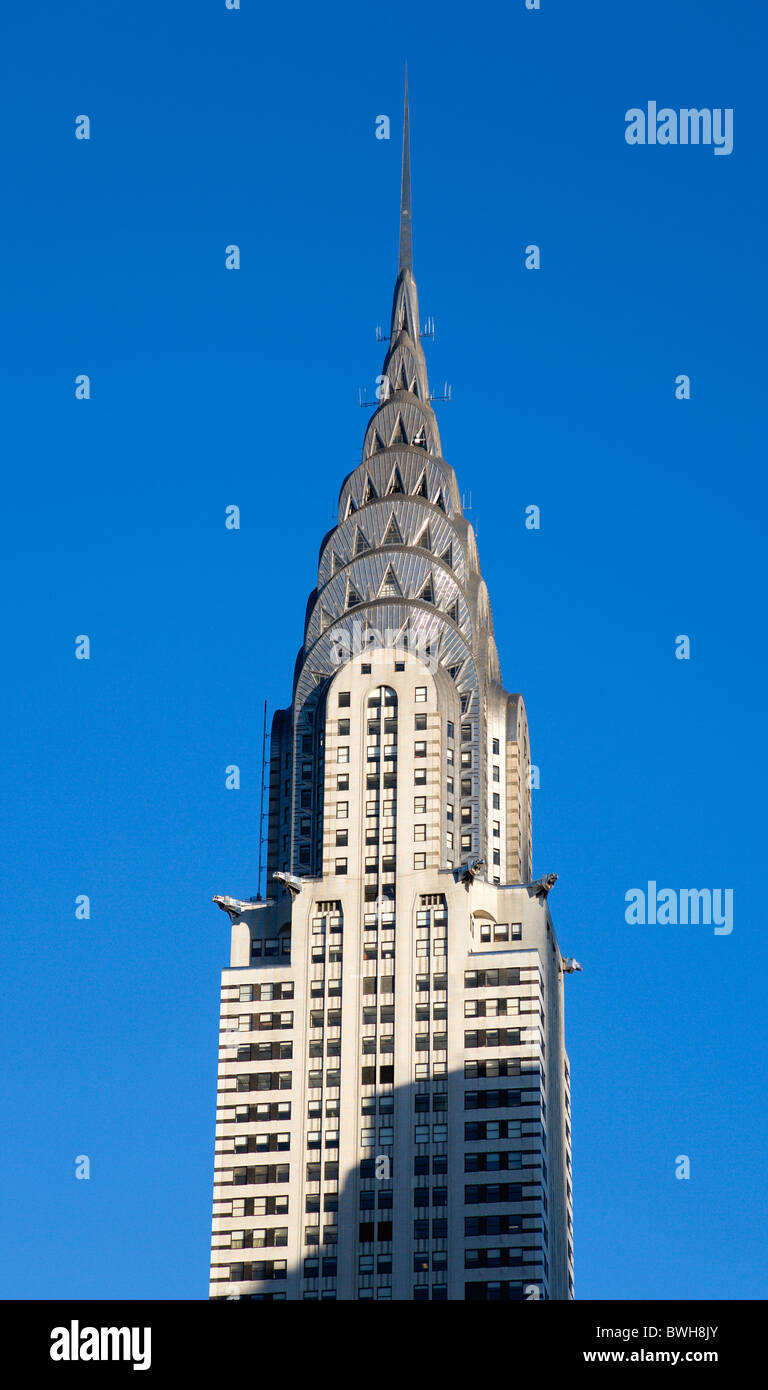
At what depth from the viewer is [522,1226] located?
198m

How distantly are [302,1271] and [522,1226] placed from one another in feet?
Result: 56.8
